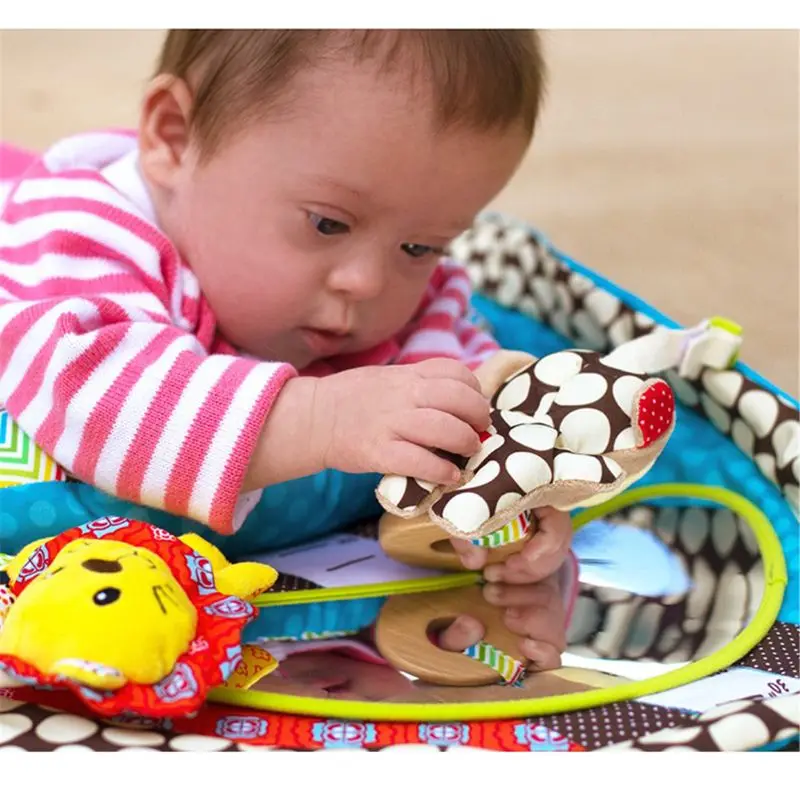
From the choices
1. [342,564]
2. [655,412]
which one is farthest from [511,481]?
[342,564]

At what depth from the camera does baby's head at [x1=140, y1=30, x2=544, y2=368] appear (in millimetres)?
786

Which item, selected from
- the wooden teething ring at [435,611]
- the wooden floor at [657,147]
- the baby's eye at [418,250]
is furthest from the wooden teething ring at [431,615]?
the wooden floor at [657,147]

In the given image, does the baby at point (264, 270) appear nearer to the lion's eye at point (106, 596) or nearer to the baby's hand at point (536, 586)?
the baby's hand at point (536, 586)

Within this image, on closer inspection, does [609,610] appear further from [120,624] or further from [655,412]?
[120,624]

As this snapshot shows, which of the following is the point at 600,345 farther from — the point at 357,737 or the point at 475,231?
the point at 357,737

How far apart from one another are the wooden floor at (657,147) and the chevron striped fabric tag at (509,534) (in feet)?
2.07

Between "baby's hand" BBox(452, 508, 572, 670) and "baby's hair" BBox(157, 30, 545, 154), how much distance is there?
0.30 m

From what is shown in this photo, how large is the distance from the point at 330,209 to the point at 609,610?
1.18 feet

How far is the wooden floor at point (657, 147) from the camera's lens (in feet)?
4.72

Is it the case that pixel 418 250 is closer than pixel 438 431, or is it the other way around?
pixel 438 431

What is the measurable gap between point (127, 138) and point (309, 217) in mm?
263

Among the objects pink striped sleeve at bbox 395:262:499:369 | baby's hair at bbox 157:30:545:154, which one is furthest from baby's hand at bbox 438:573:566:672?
baby's hair at bbox 157:30:545:154

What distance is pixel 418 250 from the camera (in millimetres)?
877

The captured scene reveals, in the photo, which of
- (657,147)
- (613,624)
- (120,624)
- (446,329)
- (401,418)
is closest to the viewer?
(120,624)
